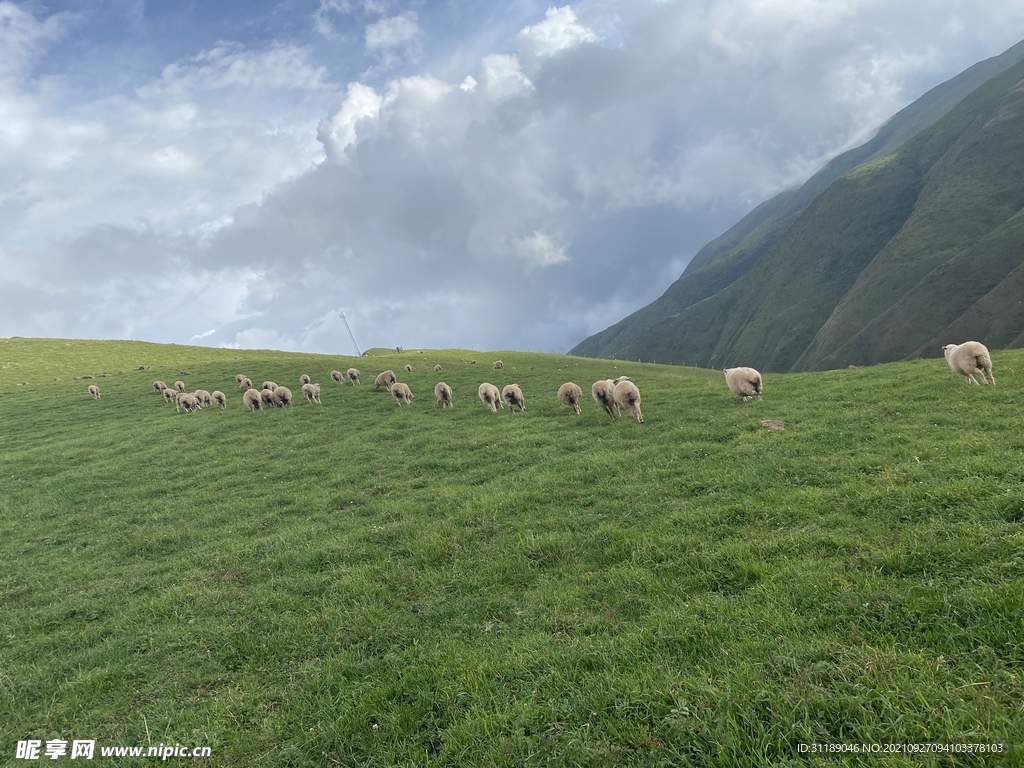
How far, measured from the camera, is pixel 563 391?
76.3 feet

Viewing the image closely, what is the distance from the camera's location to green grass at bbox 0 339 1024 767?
4656 mm

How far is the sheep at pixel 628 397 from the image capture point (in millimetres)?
19156

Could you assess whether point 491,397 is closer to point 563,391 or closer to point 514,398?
point 514,398

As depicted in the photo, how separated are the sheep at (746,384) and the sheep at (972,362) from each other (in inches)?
251

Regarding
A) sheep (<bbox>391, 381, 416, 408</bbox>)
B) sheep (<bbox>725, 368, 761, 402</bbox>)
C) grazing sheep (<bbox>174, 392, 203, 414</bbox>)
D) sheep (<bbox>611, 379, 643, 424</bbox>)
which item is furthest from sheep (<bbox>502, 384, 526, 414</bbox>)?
grazing sheep (<bbox>174, 392, 203, 414</bbox>)

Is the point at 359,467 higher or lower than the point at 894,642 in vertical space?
higher

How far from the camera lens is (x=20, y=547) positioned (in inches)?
534

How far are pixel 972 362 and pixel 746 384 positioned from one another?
23.3ft

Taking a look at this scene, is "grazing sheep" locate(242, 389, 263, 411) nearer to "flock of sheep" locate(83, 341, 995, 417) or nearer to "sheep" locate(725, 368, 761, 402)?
"flock of sheep" locate(83, 341, 995, 417)

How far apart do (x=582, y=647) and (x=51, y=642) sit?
9368mm

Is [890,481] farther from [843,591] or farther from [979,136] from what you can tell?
[979,136]

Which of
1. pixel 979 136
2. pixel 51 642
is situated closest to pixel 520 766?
pixel 51 642

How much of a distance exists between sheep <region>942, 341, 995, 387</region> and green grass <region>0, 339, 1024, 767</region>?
0.69 m

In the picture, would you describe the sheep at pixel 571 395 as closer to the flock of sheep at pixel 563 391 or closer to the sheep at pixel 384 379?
the flock of sheep at pixel 563 391
